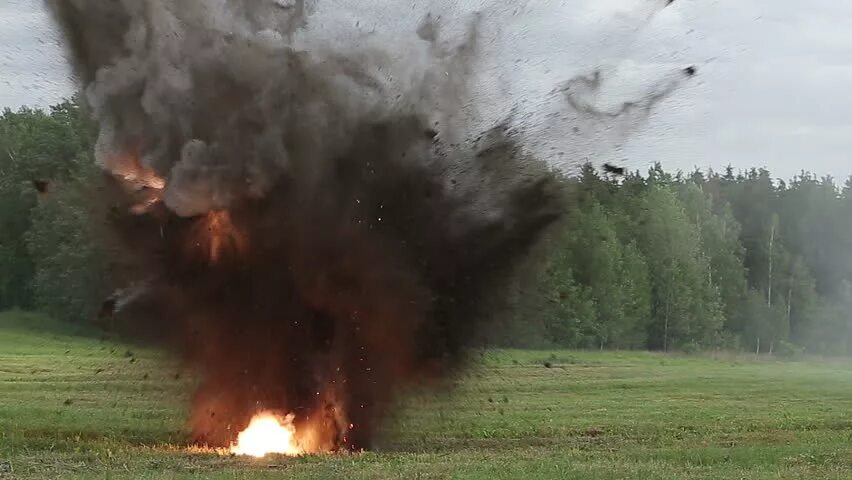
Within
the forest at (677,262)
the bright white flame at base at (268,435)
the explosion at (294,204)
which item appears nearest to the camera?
the explosion at (294,204)

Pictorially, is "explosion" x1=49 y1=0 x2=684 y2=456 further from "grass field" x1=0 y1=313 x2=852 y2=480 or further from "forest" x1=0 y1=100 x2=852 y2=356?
"forest" x1=0 y1=100 x2=852 y2=356

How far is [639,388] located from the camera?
3622 centimetres

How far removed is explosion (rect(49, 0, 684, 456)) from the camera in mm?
16453

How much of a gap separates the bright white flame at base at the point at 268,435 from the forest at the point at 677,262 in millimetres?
5303

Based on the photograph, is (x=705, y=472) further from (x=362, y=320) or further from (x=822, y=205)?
(x=822, y=205)

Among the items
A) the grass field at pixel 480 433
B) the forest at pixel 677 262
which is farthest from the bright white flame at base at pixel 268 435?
the forest at pixel 677 262

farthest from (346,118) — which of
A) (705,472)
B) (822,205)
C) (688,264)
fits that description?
(822,205)

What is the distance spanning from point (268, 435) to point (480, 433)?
5181 mm

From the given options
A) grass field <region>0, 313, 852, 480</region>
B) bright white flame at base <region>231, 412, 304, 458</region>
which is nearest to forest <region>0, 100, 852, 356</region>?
grass field <region>0, 313, 852, 480</region>

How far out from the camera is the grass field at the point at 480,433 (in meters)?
15.4

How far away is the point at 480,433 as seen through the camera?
70.6ft

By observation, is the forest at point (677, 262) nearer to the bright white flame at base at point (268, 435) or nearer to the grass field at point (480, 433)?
the grass field at point (480, 433)

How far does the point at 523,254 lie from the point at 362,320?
280 cm

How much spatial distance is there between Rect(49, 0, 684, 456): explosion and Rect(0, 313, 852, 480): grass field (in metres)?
1.12
